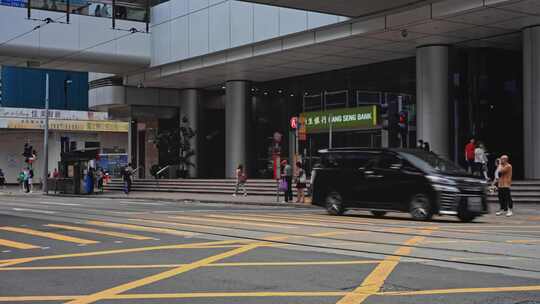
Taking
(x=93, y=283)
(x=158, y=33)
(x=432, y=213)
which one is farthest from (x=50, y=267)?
(x=158, y=33)

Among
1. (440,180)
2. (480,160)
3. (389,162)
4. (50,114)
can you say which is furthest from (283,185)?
(50,114)

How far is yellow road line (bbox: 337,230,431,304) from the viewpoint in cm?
711

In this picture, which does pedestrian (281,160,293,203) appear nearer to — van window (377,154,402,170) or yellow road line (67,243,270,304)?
van window (377,154,402,170)

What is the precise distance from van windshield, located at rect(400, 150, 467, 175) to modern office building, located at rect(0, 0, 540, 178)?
5484 millimetres

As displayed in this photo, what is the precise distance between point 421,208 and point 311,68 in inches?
834

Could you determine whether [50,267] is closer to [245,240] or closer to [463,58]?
[245,240]

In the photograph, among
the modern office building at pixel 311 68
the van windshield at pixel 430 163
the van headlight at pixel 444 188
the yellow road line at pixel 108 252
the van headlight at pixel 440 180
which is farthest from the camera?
the modern office building at pixel 311 68

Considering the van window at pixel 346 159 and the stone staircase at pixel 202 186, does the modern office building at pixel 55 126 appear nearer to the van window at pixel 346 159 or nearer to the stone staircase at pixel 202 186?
the stone staircase at pixel 202 186

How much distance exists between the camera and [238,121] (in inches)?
1578

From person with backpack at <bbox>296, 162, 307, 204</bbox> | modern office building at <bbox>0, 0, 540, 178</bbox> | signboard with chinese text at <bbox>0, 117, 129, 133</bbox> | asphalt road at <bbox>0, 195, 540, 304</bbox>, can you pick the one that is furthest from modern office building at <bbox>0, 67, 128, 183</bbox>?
asphalt road at <bbox>0, 195, 540, 304</bbox>

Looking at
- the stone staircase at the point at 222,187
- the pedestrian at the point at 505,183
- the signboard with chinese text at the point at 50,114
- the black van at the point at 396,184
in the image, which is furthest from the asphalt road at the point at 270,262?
the signboard with chinese text at the point at 50,114

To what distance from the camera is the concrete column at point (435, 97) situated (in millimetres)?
29656

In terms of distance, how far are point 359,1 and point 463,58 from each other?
32.0 ft

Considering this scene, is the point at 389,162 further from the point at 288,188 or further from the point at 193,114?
the point at 193,114
